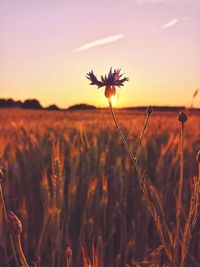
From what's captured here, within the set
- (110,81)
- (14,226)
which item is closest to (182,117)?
(110,81)

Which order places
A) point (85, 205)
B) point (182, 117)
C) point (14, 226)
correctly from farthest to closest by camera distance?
point (85, 205) < point (182, 117) < point (14, 226)

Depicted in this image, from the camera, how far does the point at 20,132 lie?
260 centimetres

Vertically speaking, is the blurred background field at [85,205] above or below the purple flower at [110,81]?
below

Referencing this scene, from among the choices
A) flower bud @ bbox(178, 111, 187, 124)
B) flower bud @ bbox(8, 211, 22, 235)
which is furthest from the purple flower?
flower bud @ bbox(8, 211, 22, 235)

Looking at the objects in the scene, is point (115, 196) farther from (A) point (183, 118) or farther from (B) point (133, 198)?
(A) point (183, 118)

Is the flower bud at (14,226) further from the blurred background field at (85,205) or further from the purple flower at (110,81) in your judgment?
the blurred background field at (85,205)

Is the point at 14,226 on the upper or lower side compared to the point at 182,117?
lower

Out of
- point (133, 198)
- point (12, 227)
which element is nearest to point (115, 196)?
point (133, 198)

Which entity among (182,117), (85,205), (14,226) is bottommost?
(85,205)

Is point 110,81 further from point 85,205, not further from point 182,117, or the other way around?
point 85,205

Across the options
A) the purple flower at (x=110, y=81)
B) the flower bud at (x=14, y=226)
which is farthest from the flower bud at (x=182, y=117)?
the flower bud at (x=14, y=226)

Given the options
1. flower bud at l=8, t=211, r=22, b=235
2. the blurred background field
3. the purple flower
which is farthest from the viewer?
the blurred background field

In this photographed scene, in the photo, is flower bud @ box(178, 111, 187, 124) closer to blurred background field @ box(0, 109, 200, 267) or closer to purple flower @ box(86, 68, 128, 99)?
purple flower @ box(86, 68, 128, 99)

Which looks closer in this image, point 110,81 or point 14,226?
point 14,226
